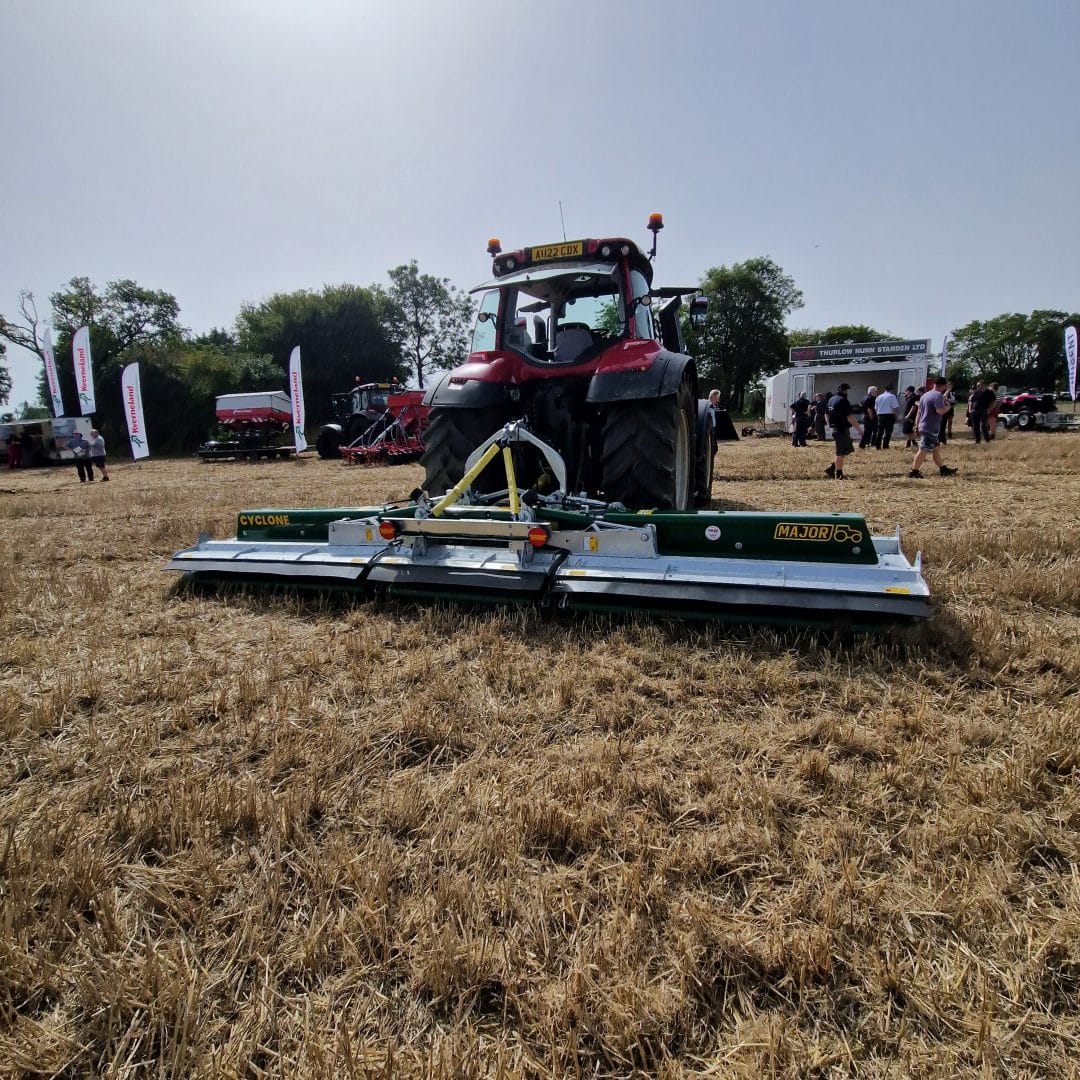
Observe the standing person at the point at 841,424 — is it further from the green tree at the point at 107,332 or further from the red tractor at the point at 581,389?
the green tree at the point at 107,332

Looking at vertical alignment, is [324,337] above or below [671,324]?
above

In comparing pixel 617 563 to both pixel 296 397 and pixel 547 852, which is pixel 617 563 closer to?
pixel 547 852

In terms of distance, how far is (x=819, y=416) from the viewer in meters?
19.7

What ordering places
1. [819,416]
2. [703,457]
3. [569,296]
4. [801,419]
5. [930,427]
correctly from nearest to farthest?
[569,296], [703,457], [930,427], [801,419], [819,416]

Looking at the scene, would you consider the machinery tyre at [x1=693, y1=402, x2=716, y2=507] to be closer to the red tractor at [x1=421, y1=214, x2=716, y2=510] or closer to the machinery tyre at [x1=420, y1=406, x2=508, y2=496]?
the red tractor at [x1=421, y1=214, x2=716, y2=510]

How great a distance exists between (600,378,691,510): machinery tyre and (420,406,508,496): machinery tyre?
0.83m

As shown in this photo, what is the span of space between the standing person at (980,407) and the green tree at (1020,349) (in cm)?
4841

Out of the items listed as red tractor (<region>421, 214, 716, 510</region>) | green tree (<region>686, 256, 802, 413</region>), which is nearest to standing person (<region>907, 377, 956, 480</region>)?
red tractor (<region>421, 214, 716, 510</region>)

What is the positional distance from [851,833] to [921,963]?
330 millimetres

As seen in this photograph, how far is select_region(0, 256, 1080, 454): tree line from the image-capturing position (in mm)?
28219

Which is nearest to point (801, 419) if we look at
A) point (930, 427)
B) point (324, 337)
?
point (930, 427)

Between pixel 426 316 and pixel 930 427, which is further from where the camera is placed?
pixel 426 316

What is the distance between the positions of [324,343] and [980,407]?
103 feet

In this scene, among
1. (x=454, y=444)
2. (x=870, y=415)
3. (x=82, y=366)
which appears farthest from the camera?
(x=82, y=366)
